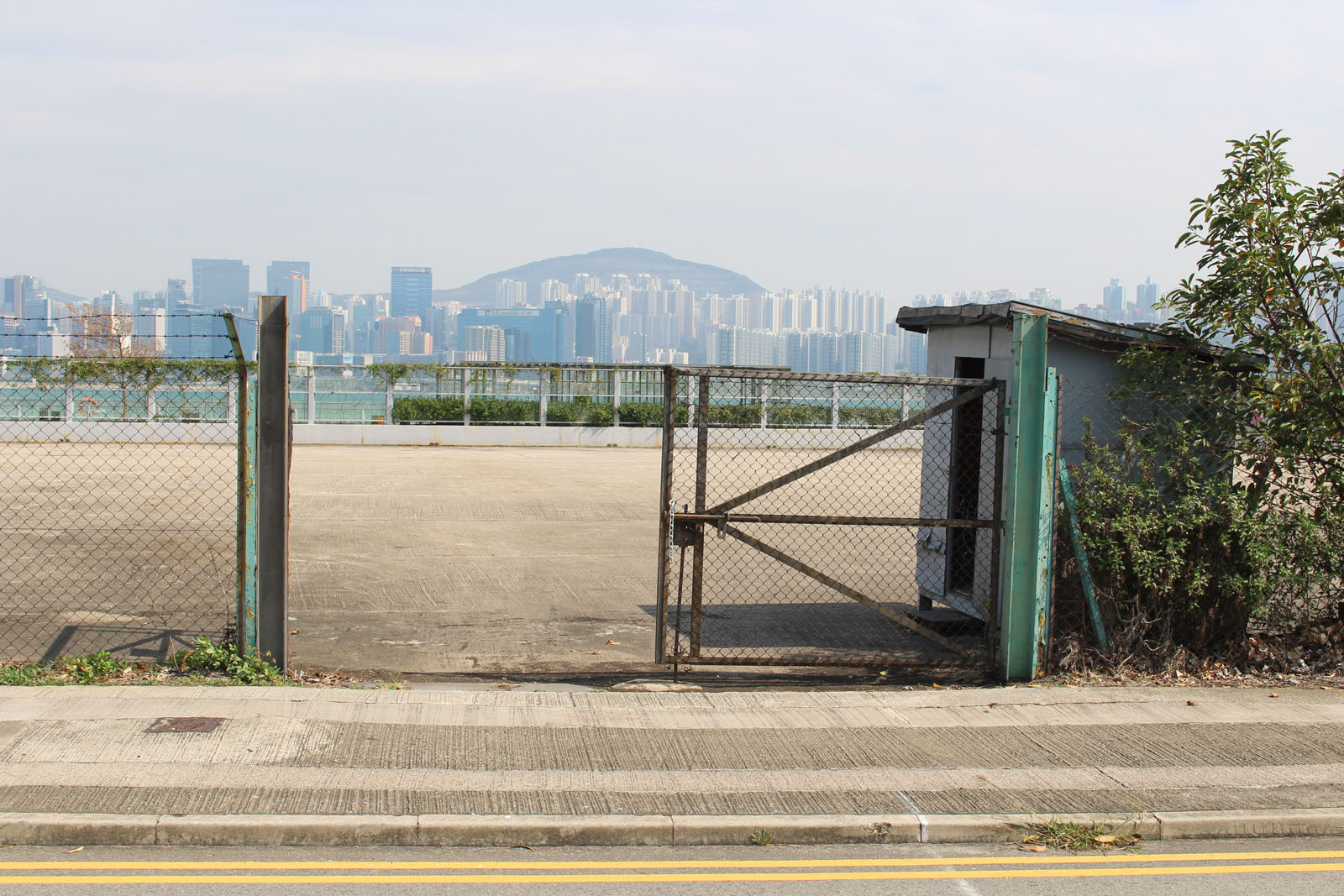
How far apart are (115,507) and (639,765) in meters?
12.1

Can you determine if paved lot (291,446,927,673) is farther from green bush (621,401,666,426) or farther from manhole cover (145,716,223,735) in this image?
green bush (621,401,666,426)

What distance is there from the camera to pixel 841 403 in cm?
3312

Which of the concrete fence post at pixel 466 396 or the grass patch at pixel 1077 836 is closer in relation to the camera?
the grass patch at pixel 1077 836

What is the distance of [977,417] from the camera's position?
355 inches

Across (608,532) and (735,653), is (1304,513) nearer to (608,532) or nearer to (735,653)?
(735,653)

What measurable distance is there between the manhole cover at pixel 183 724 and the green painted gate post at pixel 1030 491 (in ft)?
15.7

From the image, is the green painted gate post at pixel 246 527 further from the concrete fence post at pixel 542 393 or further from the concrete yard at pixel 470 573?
the concrete fence post at pixel 542 393

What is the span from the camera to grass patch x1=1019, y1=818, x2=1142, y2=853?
4.86m

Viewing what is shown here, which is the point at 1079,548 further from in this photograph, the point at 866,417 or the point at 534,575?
the point at 866,417

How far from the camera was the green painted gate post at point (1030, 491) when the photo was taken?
702cm

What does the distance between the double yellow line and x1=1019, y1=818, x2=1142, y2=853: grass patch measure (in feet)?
0.27

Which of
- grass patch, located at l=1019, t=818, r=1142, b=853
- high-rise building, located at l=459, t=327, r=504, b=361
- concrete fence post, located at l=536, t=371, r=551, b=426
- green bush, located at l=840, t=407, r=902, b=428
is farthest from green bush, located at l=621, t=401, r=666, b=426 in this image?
high-rise building, located at l=459, t=327, r=504, b=361

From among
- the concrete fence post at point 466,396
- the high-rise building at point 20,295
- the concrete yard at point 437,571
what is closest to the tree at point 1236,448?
the concrete yard at point 437,571

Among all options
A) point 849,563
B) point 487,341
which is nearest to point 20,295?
point 487,341
